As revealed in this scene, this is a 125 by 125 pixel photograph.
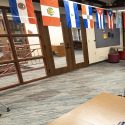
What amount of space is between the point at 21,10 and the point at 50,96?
1993mm

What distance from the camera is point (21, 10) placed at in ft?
11.3

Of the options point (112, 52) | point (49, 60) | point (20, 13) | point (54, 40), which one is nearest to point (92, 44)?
point (112, 52)

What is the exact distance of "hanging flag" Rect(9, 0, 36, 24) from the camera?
3340 millimetres

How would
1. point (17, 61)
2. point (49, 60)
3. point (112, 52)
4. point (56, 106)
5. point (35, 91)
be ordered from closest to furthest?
1. point (56, 106)
2. point (35, 91)
3. point (17, 61)
4. point (49, 60)
5. point (112, 52)

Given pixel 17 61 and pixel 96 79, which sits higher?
pixel 17 61

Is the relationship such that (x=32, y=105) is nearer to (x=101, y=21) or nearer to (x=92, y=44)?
(x=101, y=21)

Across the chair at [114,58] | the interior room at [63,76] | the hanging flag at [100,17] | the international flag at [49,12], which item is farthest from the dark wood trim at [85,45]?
the international flag at [49,12]

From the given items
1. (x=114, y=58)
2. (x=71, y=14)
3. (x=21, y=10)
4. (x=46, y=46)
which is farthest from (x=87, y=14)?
(x=114, y=58)

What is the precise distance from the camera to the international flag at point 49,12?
3575mm

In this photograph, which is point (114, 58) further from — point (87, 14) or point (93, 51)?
point (87, 14)

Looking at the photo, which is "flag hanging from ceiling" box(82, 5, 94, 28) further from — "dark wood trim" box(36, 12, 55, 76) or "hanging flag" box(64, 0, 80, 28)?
"dark wood trim" box(36, 12, 55, 76)

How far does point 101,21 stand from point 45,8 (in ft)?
9.16

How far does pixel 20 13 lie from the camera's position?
3.40 meters

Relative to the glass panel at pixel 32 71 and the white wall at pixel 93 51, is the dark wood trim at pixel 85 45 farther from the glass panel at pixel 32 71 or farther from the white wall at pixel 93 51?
the glass panel at pixel 32 71
